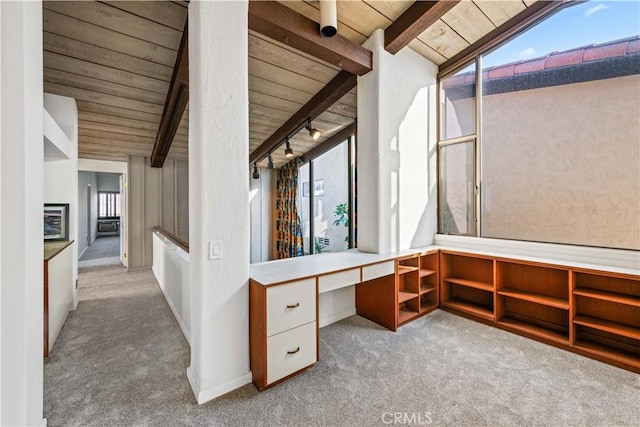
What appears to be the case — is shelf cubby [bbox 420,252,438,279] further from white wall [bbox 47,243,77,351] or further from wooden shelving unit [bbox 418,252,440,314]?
white wall [bbox 47,243,77,351]

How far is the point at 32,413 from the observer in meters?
1.32

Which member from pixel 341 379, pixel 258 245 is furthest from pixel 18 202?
pixel 258 245

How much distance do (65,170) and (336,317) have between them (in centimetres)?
356

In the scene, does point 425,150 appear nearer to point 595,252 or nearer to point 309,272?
point 595,252

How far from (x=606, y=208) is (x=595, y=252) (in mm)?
434

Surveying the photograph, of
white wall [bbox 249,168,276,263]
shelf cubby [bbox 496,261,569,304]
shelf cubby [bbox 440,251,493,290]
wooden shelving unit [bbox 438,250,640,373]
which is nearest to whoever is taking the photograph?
wooden shelving unit [bbox 438,250,640,373]

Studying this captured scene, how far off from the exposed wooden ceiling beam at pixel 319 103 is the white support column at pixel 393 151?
173 millimetres

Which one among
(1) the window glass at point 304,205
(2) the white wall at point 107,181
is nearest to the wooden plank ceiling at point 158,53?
(1) the window glass at point 304,205

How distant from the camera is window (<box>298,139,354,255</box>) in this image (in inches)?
175

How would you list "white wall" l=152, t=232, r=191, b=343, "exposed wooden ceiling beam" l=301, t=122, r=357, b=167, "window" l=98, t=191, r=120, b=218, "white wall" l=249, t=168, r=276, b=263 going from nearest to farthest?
1. "white wall" l=152, t=232, r=191, b=343
2. "exposed wooden ceiling beam" l=301, t=122, r=357, b=167
3. "white wall" l=249, t=168, r=276, b=263
4. "window" l=98, t=191, r=120, b=218

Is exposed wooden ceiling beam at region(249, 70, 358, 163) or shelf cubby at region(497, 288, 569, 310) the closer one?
shelf cubby at region(497, 288, 569, 310)

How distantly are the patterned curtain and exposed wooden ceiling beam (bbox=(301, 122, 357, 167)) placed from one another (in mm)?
438

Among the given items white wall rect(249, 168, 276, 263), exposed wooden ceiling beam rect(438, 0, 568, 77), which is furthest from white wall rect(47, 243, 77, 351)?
exposed wooden ceiling beam rect(438, 0, 568, 77)

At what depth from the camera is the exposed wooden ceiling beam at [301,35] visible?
79.7 inches
